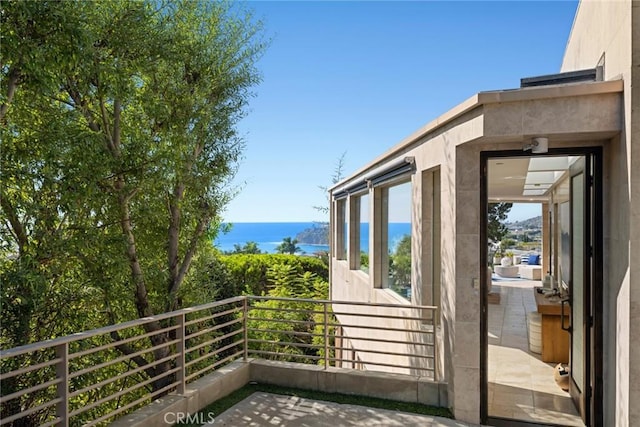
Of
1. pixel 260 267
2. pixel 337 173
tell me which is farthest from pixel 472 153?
pixel 337 173

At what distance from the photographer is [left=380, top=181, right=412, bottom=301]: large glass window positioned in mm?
6246

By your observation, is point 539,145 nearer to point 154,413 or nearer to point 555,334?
point 555,334

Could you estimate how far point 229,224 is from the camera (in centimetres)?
749

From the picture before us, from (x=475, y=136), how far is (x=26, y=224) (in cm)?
454

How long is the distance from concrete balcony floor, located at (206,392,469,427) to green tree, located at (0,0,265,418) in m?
1.03

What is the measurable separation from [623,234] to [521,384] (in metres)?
2.42

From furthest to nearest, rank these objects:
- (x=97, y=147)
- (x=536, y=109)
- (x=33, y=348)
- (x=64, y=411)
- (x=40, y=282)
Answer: (x=97, y=147) → (x=40, y=282) → (x=536, y=109) → (x=64, y=411) → (x=33, y=348)

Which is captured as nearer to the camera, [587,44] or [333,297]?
[587,44]

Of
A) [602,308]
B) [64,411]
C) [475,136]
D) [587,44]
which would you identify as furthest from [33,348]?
[587,44]

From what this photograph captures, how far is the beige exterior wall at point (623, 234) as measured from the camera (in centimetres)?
311

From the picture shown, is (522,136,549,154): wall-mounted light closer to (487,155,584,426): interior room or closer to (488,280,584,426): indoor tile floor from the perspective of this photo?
(487,155,584,426): interior room

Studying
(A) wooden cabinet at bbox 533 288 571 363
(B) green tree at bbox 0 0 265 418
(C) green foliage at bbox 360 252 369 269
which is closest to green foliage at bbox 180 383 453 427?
(B) green tree at bbox 0 0 265 418

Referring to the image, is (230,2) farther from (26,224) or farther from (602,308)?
(602,308)

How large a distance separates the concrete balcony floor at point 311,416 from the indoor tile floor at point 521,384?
69 cm
